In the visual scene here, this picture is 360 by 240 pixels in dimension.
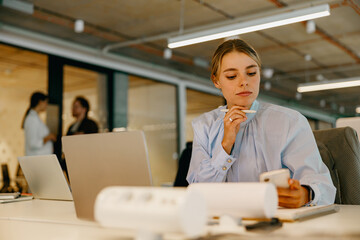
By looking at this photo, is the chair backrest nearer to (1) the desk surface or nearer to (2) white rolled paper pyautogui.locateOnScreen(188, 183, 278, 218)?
(1) the desk surface

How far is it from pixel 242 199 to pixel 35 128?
4462 millimetres

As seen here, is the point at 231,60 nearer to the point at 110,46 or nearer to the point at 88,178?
the point at 88,178

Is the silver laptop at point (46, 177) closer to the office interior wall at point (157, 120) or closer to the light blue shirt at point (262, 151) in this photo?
the light blue shirt at point (262, 151)

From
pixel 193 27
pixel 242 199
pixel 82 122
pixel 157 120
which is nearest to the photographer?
pixel 242 199

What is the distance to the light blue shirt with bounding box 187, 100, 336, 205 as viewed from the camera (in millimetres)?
1455

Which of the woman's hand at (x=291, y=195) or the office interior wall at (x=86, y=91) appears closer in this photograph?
the woman's hand at (x=291, y=195)

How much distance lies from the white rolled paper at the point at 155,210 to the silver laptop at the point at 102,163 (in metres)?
0.26

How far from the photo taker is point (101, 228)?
1.06m

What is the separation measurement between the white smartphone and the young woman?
304 mm

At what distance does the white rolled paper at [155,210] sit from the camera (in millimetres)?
692

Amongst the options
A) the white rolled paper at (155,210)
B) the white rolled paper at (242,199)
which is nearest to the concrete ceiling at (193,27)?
the white rolled paper at (242,199)

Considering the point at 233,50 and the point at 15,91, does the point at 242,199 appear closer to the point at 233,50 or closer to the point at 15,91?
the point at 233,50

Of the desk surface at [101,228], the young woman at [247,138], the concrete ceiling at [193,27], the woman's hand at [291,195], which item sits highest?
the concrete ceiling at [193,27]

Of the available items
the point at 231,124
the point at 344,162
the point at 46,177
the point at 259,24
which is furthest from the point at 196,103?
the point at 231,124
